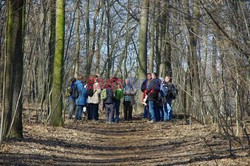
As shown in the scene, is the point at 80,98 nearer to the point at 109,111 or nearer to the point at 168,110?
the point at 109,111

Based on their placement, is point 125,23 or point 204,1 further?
point 125,23

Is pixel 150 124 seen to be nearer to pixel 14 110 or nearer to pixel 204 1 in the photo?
pixel 14 110

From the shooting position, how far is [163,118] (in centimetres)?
1980

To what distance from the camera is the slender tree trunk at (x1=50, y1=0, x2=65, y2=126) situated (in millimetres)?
14758

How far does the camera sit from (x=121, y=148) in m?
12.2

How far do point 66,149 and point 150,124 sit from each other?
7.63 m

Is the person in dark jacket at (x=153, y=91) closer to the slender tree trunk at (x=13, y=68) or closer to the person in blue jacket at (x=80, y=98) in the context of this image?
the person in blue jacket at (x=80, y=98)

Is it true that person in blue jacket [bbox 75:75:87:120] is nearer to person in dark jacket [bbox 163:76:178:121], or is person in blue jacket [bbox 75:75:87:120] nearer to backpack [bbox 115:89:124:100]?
backpack [bbox 115:89:124:100]

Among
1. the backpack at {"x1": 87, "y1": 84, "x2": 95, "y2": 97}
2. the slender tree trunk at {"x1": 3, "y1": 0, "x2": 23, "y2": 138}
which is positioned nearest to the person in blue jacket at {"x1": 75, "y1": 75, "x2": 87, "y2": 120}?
the backpack at {"x1": 87, "y1": 84, "x2": 95, "y2": 97}

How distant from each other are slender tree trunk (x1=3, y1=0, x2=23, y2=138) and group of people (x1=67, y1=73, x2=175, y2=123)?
26.7 feet

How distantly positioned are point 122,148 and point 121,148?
3cm

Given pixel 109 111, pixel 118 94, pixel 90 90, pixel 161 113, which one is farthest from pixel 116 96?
pixel 161 113

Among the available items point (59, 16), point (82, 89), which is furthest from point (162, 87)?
point (59, 16)

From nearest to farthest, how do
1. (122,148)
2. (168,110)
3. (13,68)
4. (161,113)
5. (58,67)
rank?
1. (13,68)
2. (122,148)
3. (58,67)
4. (168,110)
5. (161,113)
